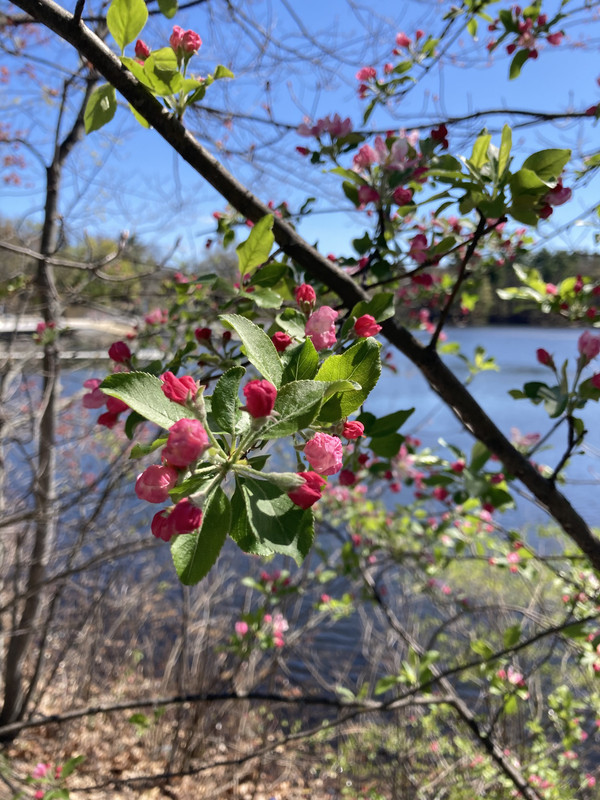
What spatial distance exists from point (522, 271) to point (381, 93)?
66cm

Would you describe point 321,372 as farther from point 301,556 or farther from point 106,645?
point 106,645

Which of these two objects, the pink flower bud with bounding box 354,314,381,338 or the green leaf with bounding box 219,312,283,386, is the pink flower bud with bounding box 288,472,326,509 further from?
the pink flower bud with bounding box 354,314,381,338

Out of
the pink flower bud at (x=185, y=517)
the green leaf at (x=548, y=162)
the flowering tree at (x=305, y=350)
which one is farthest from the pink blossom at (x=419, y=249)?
the pink flower bud at (x=185, y=517)

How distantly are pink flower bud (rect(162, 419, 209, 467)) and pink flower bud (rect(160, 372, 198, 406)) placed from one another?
0.04 metres

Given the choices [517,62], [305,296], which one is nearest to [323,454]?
[305,296]

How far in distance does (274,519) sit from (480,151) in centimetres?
64

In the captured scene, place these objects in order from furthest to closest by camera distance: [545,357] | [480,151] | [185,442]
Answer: [545,357] < [480,151] < [185,442]

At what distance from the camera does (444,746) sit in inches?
115

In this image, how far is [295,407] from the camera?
1.35 ft

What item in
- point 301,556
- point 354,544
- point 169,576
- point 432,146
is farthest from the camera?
point 169,576

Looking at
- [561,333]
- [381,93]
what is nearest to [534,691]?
[381,93]

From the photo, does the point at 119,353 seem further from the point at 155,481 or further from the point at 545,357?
the point at 545,357

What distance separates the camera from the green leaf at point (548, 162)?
0.69m

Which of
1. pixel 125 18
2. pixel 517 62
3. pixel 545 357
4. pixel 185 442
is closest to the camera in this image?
pixel 185 442
